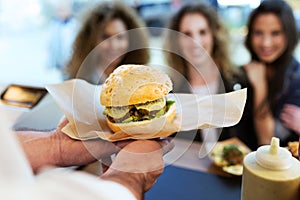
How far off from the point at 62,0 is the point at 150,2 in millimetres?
910

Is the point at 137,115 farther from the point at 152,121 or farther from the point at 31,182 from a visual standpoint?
the point at 31,182

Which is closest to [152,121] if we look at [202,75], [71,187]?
[71,187]

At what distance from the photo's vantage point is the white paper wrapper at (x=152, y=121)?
0.99 meters

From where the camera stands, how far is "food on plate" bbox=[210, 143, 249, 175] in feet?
3.74

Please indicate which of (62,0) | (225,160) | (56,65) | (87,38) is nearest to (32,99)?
(87,38)

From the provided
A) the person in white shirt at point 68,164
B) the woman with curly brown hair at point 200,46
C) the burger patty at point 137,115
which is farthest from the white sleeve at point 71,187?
the woman with curly brown hair at point 200,46

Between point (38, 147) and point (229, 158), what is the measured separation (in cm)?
59

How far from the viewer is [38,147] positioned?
1.00m

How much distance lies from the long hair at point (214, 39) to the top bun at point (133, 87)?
96 centimetres

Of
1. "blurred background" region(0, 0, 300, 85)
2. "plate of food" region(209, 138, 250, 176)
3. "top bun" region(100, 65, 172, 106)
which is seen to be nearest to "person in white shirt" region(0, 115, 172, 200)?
"top bun" region(100, 65, 172, 106)

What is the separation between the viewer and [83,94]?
116 cm

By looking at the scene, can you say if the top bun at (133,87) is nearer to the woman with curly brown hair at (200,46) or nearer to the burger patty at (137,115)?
the burger patty at (137,115)

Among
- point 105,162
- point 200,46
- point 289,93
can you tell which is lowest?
point 289,93

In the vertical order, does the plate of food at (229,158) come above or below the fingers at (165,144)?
below
